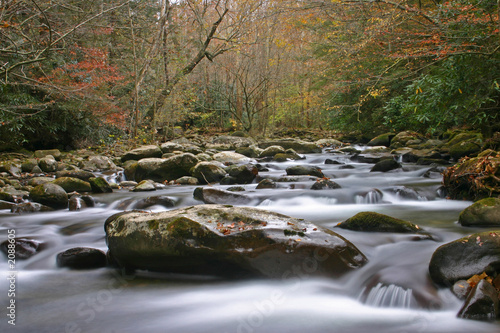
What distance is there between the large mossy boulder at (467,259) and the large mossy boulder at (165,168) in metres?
7.15

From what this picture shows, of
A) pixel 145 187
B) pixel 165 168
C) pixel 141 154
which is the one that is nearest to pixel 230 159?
pixel 141 154

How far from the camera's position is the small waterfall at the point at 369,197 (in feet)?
19.3

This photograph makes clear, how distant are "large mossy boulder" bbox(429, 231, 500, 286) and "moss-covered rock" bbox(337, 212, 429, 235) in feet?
3.85

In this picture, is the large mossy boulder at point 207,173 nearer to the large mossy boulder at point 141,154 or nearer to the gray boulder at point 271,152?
the large mossy boulder at point 141,154

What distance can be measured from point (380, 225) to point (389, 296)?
4.42 feet

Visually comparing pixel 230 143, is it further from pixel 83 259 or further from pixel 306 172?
pixel 83 259

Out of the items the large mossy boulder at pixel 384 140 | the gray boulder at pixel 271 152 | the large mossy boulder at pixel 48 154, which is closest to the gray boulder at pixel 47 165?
the large mossy boulder at pixel 48 154

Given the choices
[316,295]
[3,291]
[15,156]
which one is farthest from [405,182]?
[15,156]

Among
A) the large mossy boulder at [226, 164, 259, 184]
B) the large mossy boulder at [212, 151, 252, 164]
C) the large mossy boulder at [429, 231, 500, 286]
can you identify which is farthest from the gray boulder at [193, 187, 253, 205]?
the large mossy boulder at [212, 151, 252, 164]

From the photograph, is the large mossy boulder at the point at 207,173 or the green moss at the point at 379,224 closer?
the green moss at the point at 379,224

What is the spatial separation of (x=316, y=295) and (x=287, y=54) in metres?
18.5

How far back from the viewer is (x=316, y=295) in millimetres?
2797

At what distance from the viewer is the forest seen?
6.34 m

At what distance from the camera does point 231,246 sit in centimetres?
296
